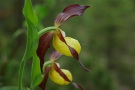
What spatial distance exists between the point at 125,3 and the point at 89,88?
6.91 metres

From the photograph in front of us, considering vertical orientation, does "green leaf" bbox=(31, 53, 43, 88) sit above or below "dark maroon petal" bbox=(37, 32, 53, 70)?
below

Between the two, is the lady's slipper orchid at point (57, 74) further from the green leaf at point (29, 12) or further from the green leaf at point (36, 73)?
the green leaf at point (29, 12)

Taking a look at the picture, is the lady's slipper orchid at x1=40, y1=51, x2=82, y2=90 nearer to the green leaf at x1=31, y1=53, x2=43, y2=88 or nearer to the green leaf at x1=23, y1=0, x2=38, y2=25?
the green leaf at x1=31, y1=53, x2=43, y2=88

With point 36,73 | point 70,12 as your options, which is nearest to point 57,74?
point 36,73

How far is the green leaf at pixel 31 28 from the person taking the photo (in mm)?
751

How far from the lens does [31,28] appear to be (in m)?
0.77

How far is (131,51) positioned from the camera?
9070 millimetres

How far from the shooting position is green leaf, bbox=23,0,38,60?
751mm

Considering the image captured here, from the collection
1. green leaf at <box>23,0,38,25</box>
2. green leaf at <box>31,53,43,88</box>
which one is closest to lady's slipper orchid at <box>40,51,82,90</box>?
green leaf at <box>31,53,43,88</box>

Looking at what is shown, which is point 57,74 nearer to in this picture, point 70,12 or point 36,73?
point 36,73

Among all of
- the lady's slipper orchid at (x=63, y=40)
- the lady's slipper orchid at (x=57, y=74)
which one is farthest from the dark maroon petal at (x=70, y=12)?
the lady's slipper orchid at (x=57, y=74)

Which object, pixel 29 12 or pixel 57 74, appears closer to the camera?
pixel 29 12

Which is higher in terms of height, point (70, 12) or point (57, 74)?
point (70, 12)

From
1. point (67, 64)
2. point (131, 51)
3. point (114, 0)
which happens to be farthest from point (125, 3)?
point (67, 64)
